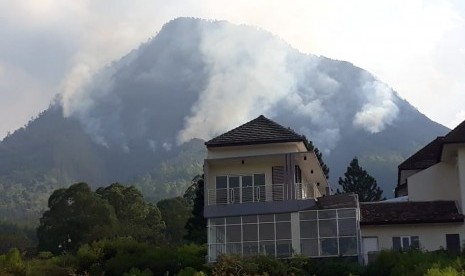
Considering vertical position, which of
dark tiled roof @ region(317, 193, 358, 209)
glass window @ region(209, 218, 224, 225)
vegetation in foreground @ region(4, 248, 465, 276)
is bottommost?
vegetation in foreground @ region(4, 248, 465, 276)

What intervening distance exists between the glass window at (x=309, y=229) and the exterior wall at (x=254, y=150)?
3.98m

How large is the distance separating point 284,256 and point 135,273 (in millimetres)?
7000

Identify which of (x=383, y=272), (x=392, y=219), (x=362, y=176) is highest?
(x=362, y=176)

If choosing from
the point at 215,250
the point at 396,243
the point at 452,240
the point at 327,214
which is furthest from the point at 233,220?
the point at 452,240

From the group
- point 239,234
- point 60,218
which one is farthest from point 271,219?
point 60,218

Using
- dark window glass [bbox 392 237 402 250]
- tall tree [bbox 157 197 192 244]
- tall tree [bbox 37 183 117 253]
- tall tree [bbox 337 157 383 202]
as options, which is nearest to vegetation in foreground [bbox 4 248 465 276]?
dark window glass [bbox 392 237 402 250]

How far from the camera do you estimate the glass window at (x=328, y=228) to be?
36.9m

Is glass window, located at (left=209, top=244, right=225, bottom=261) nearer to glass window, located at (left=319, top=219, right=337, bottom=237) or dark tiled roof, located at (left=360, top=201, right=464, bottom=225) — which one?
glass window, located at (left=319, top=219, right=337, bottom=237)

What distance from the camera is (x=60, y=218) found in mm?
67000

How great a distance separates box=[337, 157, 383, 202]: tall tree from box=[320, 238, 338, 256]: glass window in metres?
21.7

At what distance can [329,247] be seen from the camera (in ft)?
121

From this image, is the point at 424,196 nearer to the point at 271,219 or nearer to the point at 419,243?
the point at 419,243

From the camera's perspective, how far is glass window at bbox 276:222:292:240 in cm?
3741

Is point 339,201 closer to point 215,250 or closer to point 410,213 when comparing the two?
point 410,213
